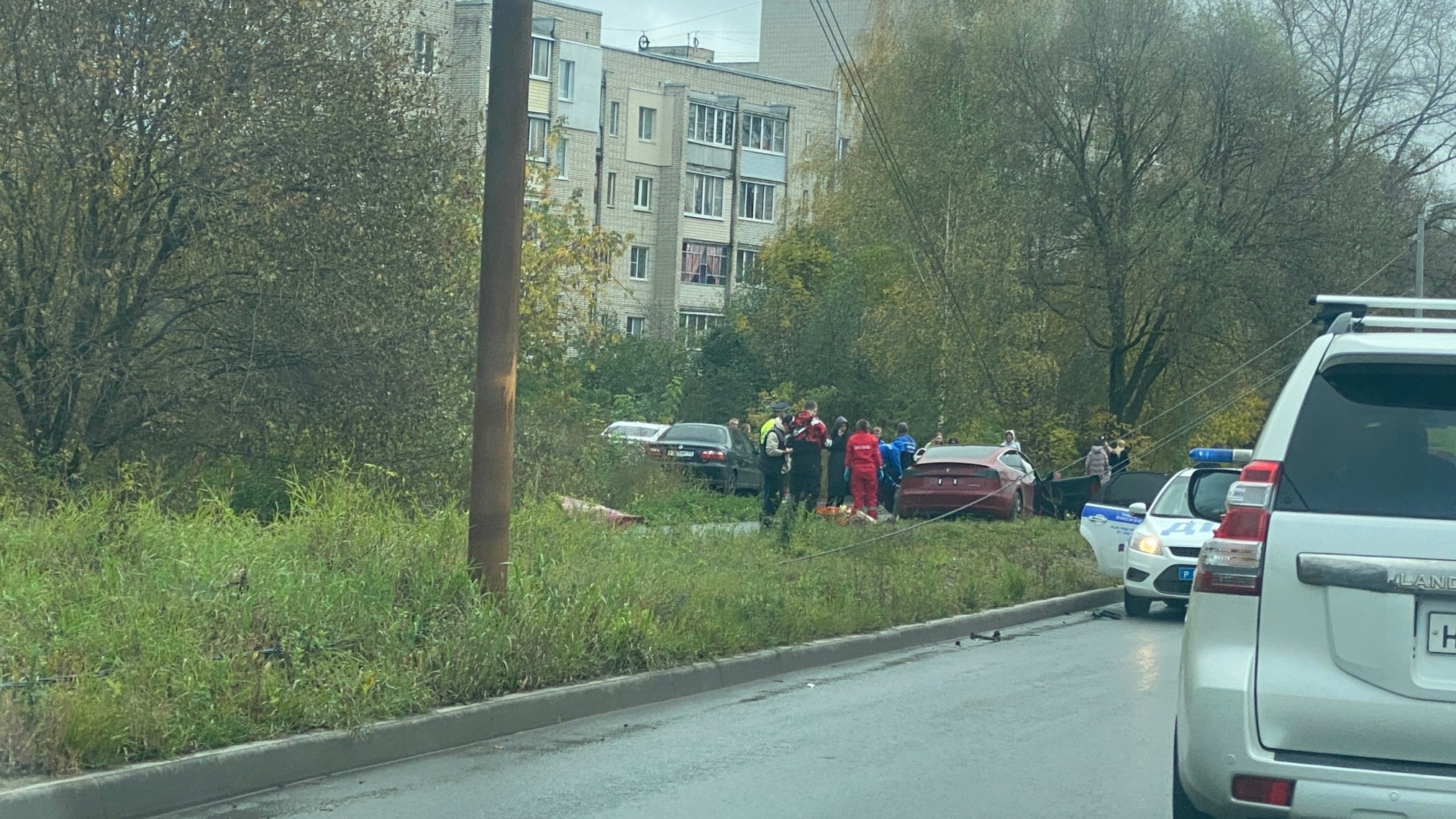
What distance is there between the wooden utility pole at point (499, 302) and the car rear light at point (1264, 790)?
17.8 feet

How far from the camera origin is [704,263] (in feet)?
224

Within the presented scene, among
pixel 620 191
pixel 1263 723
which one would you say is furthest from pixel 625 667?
pixel 620 191

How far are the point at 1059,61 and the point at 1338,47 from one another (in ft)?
26.9

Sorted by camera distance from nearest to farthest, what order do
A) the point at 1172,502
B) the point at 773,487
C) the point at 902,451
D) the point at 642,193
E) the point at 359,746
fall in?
1. the point at 359,746
2. the point at 1172,502
3. the point at 773,487
4. the point at 902,451
5. the point at 642,193

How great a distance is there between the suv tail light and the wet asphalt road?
2297mm

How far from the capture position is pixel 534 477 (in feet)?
54.6

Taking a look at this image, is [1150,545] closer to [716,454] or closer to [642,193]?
[716,454]

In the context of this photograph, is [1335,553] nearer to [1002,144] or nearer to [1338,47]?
[1002,144]

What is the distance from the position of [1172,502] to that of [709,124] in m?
53.8

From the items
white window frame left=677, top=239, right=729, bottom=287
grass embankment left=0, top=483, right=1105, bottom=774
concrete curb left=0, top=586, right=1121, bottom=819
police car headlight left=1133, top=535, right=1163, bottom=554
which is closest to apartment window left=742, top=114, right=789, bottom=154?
white window frame left=677, top=239, right=729, bottom=287

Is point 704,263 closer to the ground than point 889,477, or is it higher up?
higher up

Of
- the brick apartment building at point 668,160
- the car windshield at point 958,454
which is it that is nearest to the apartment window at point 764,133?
the brick apartment building at point 668,160

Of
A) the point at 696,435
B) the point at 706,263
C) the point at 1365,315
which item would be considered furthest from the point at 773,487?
the point at 706,263

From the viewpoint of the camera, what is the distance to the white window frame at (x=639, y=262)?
67.0 m
